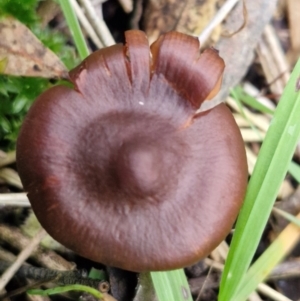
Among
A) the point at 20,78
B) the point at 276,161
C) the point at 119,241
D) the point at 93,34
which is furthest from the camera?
the point at 93,34

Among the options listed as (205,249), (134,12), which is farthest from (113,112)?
(134,12)

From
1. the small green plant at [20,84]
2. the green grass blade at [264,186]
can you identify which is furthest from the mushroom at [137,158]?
the small green plant at [20,84]

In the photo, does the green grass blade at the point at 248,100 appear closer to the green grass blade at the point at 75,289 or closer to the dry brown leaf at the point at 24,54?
the dry brown leaf at the point at 24,54

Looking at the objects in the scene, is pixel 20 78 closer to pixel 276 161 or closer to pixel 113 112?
pixel 113 112

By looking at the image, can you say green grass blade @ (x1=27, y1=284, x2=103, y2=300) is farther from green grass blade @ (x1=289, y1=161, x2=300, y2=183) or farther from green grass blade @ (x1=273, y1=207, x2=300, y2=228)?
green grass blade @ (x1=289, y1=161, x2=300, y2=183)

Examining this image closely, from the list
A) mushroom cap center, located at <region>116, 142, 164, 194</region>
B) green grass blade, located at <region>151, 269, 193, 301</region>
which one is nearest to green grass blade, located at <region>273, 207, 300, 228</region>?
green grass blade, located at <region>151, 269, 193, 301</region>

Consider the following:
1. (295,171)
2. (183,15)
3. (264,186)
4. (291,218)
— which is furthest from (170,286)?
(183,15)

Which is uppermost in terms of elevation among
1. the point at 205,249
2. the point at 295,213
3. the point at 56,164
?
the point at 56,164
